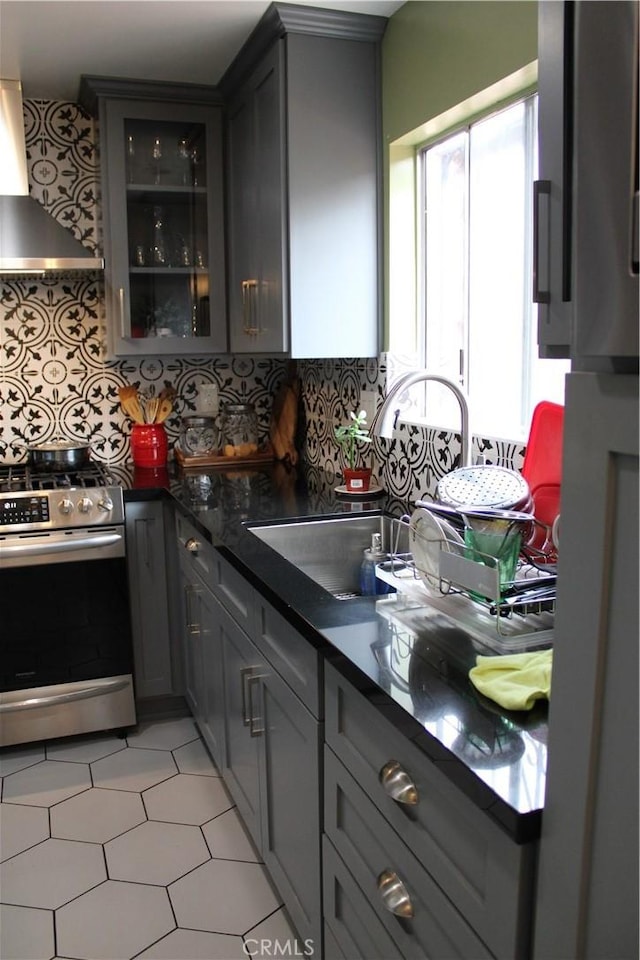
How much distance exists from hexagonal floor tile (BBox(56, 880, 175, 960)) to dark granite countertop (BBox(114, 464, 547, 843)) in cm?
91

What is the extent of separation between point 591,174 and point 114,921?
203cm

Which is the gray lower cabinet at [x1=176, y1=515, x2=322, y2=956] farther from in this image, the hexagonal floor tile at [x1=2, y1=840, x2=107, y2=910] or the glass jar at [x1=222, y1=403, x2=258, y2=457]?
the glass jar at [x1=222, y1=403, x2=258, y2=457]

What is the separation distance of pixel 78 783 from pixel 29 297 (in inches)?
72.9

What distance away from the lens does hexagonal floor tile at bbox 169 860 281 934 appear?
A: 79.7 inches

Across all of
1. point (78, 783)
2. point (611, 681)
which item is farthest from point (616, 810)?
point (78, 783)

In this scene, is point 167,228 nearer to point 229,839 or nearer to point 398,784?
point 229,839

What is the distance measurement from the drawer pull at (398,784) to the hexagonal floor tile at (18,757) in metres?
2.00

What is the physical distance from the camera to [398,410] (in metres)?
1.92

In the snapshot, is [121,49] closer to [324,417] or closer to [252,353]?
[252,353]

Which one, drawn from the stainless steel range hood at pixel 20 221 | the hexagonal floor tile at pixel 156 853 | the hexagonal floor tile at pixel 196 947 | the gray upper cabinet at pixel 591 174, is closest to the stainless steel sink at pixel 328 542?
the hexagonal floor tile at pixel 156 853

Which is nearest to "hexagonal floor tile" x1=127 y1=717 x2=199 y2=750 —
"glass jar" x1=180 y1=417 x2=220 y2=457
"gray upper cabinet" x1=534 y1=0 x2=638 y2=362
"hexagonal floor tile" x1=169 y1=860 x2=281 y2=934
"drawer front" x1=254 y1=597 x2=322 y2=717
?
"hexagonal floor tile" x1=169 y1=860 x2=281 y2=934

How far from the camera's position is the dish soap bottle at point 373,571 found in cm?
216

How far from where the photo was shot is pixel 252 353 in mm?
2984

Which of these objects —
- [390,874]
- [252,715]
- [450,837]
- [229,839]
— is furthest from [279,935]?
[450,837]
